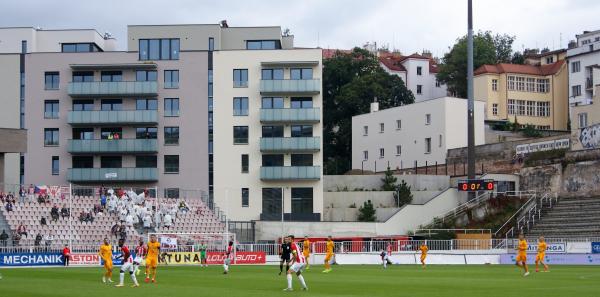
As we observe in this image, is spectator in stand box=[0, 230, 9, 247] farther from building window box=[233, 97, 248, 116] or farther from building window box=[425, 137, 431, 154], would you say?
building window box=[425, 137, 431, 154]

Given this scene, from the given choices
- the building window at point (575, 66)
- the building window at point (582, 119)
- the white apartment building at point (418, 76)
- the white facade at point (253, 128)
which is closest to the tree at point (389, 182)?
the white facade at point (253, 128)

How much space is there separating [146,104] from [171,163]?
6110 millimetres

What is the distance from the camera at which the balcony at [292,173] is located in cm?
9100

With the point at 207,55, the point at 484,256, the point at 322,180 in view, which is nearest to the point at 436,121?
the point at 322,180

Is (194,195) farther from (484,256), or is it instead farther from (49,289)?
(49,289)

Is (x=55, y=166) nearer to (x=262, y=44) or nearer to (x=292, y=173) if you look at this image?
(x=292, y=173)

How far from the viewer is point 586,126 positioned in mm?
90188

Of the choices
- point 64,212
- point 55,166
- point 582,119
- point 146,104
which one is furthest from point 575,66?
point 64,212

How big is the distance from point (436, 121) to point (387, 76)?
90.3ft

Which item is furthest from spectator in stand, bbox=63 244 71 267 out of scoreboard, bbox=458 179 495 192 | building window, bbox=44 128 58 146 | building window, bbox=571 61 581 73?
building window, bbox=571 61 581 73

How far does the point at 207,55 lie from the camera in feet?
305

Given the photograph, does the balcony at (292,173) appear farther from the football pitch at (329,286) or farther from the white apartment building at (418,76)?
the white apartment building at (418,76)

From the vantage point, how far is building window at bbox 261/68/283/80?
93.0 metres

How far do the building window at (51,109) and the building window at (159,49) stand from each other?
928 cm
